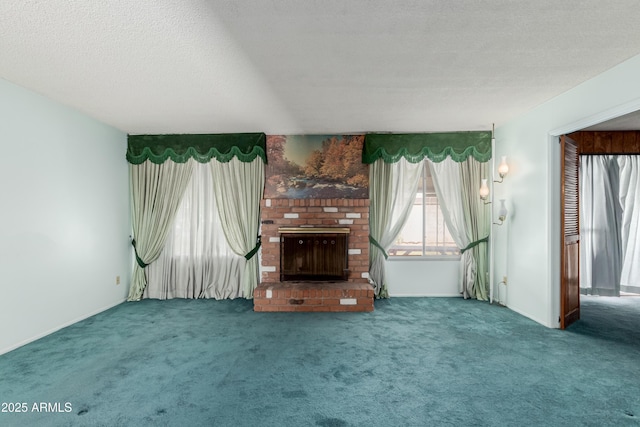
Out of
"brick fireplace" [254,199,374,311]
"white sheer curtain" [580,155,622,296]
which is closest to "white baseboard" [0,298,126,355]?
"brick fireplace" [254,199,374,311]

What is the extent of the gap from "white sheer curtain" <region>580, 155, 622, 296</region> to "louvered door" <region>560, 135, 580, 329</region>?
146cm

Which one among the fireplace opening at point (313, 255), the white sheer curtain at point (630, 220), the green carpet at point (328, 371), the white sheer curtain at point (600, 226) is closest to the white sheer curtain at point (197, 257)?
the fireplace opening at point (313, 255)

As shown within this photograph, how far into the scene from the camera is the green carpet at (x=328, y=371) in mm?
1990

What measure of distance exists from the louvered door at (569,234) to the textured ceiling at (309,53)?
2.45 ft

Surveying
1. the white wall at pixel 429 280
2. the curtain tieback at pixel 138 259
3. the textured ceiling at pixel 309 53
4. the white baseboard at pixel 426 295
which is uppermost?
the textured ceiling at pixel 309 53

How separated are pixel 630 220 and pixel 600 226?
1.40 feet

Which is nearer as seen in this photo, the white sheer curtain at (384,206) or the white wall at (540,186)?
the white wall at (540,186)

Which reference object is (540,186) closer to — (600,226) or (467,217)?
(467,217)

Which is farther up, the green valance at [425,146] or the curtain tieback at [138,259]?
the green valance at [425,146]

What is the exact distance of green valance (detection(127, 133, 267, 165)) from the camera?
4.70 meters

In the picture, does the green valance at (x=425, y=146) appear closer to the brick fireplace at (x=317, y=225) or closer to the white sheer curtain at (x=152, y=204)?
the brick fireplace at (x=317, y=225)

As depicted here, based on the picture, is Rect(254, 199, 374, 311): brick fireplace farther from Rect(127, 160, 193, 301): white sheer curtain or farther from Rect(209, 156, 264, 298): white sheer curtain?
Rect(127, 160, 193, 301): white sheer curtain

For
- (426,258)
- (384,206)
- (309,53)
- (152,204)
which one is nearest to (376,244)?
(384,206)

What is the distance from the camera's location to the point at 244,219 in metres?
4.68
